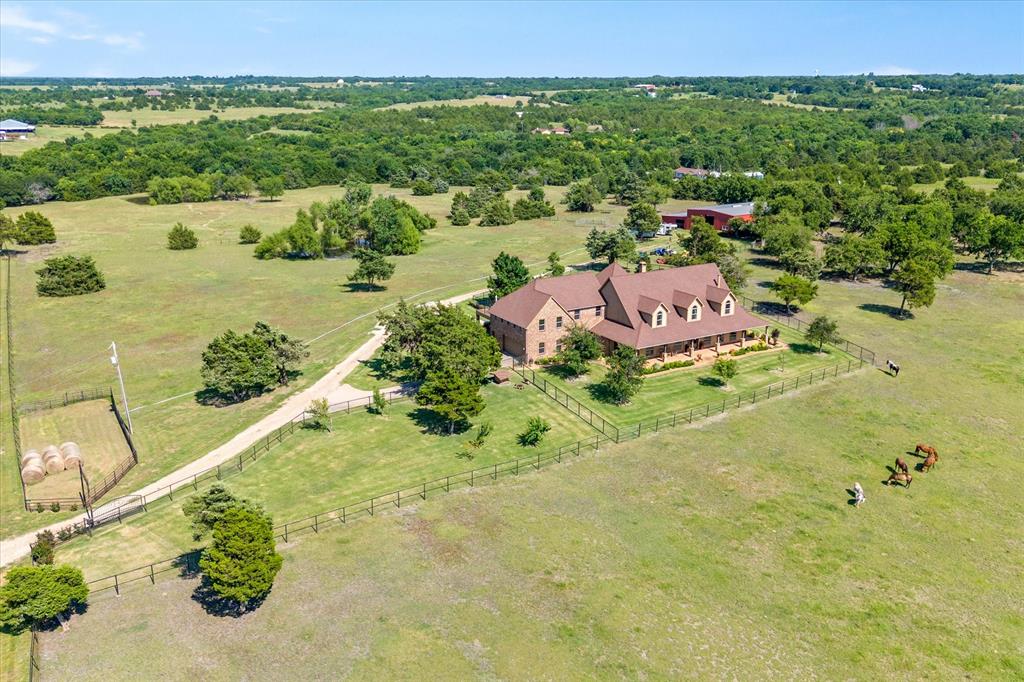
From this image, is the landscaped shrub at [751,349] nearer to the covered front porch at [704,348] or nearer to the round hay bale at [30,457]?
the covered front porch at [704,348]

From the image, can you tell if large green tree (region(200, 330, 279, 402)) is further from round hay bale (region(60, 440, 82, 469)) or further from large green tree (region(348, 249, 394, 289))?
large green tree (region(348, 249, 394, 289))

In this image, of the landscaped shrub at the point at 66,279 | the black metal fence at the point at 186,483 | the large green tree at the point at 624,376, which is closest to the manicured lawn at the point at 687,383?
the large green tree at the point at 624,376

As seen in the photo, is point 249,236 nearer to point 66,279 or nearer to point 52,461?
point 66,279

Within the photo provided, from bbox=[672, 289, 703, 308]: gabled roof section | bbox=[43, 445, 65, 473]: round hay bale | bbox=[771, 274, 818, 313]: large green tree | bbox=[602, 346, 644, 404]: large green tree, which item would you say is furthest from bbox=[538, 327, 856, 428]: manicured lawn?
bbox=[43, 445, 65, 473]: round hay bale

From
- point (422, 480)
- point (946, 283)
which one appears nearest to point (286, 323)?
point (422, 480)

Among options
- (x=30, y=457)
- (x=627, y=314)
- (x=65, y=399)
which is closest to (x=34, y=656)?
(x=30, y=457)
